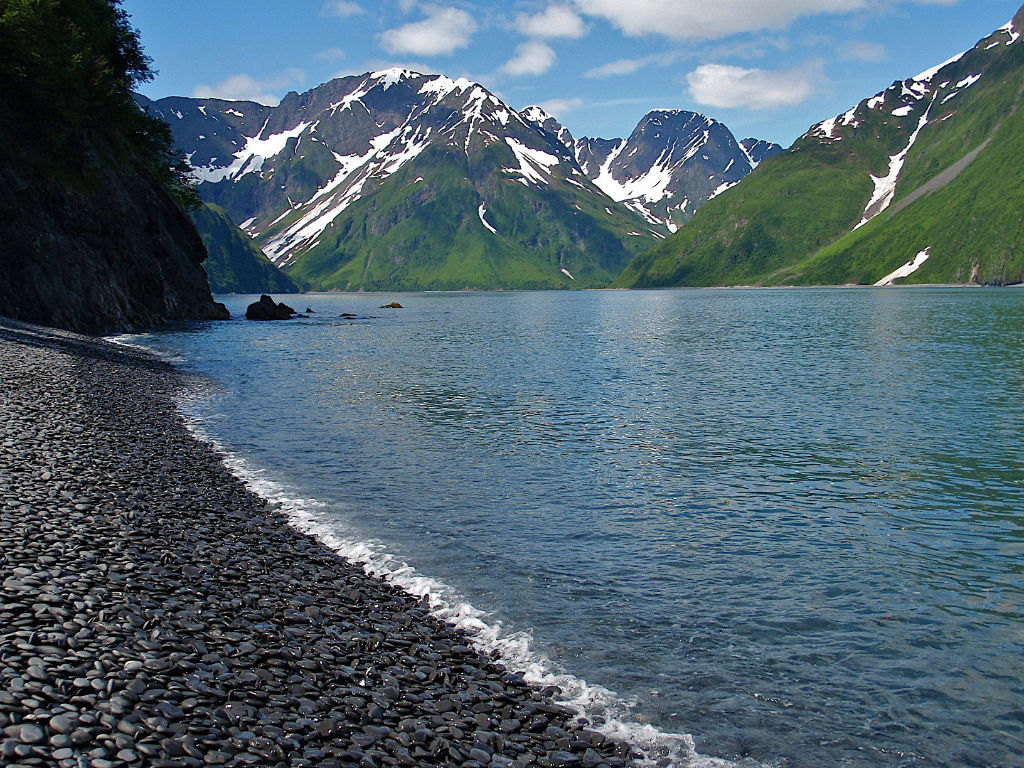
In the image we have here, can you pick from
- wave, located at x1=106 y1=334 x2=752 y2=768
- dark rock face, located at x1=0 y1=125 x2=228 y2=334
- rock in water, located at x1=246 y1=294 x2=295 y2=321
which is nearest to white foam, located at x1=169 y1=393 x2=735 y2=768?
wave, located at x1=106 y1=334 x2=752 y2=768

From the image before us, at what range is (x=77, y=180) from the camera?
88.9 m

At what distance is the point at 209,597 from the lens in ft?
50.7

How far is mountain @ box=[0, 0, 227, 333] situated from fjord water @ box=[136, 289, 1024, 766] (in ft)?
102

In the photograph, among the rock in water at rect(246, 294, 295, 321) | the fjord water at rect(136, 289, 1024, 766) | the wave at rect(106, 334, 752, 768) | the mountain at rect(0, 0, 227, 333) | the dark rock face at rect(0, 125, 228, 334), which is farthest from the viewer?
the rock in water at rect(246, 294, 295, 321)

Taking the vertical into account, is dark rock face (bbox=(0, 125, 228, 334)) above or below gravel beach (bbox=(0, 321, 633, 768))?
above

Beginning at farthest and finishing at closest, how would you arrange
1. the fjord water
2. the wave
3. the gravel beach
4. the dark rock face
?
1. the dark rock face
2. the fjord water
3. the wave
4. the gravel beach

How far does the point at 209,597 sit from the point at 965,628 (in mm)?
17176

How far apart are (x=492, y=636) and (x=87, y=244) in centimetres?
9099

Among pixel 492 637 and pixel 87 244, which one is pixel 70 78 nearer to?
pixel 87 244

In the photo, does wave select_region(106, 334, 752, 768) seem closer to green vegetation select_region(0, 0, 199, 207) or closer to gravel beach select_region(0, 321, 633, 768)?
gravel beach select_region(0, 321, 633, 768)

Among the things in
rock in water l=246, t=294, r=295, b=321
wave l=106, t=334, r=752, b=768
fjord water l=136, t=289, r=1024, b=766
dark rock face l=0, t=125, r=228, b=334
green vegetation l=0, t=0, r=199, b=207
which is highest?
green vegetation l=0, t=0, r=199, b=207

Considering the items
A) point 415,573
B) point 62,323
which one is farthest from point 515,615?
point 62,323

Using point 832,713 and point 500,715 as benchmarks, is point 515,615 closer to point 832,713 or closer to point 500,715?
point 500,715

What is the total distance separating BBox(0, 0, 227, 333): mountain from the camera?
74.1 meters
